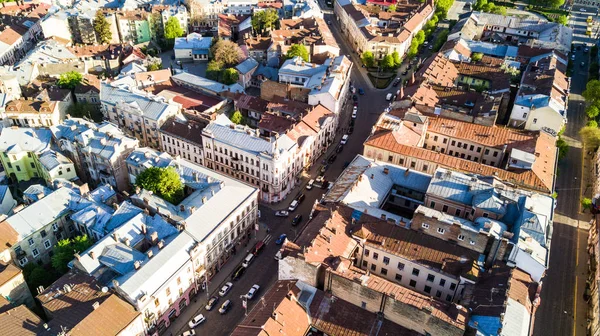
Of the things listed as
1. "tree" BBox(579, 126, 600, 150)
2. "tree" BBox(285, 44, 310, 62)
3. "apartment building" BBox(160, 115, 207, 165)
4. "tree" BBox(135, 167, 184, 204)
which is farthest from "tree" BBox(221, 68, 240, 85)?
"tree" BBox(579, 126, 600, 150)

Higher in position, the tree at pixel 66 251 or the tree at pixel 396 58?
A: the tree at pixel 396 58

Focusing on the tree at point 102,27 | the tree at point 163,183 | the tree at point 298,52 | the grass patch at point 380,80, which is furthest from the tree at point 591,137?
the tree at point 102,27

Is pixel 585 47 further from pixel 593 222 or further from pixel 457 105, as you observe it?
pixel 593 222

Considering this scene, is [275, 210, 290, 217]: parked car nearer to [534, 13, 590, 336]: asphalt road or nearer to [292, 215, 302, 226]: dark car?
[292, 215, 302, 226]: dark car

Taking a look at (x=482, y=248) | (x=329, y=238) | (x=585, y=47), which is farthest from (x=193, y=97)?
(x=585, y=47)

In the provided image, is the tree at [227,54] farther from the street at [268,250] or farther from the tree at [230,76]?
the street at [268,250]

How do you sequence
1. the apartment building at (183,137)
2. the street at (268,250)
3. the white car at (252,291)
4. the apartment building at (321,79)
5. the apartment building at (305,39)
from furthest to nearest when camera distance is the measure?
the apartment building at (305,39)
the apartment building at (321,79)
the apartment building at (183,137)
the white car at (252,291)
the street at (268,250)
